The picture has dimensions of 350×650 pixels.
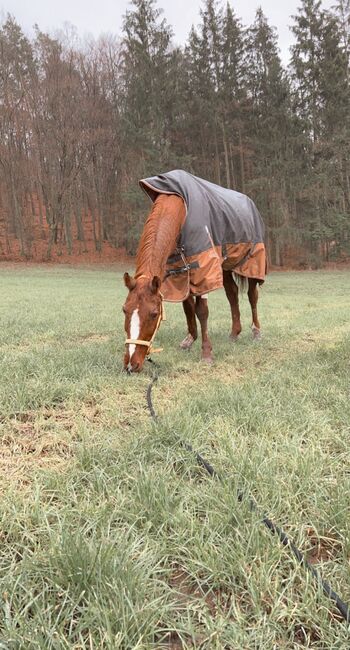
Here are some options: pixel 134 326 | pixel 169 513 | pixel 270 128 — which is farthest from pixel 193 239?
pixel 270 128

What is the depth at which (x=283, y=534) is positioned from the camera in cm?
123

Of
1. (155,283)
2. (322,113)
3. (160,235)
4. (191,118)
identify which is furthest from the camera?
(191,118)

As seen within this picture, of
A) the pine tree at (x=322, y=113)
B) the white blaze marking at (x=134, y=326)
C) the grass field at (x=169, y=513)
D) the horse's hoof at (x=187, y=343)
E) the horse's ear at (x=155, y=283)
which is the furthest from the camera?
the pine tree at (x=322, y=113)

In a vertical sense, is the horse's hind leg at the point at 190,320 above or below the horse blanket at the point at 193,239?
below

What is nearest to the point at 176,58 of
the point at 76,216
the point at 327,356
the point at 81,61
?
the point at 81,61

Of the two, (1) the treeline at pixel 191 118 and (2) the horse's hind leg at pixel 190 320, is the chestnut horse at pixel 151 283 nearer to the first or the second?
(2) the horse's hind leg at pixel 190 320

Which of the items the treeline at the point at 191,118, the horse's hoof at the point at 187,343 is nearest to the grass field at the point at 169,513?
the horse's hoof at the point at 187,343

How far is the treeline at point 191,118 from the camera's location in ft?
80.2

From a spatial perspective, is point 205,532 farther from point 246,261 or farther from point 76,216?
point 76,216

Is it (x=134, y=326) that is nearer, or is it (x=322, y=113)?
(x=134, y=326)

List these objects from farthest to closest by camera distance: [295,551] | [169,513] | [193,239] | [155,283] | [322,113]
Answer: [322,113] → [193,239] → [155,283] → [169,513] → [295,551]

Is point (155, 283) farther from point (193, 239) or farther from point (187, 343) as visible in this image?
point (187, 343)

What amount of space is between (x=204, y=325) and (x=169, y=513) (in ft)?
10.2

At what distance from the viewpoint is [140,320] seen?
10.8 ft
